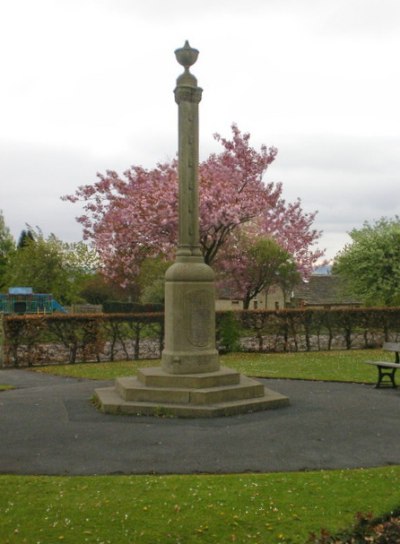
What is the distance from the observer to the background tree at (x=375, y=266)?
116ft

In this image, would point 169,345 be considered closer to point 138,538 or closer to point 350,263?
point 138,538

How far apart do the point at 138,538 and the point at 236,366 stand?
12.1 m

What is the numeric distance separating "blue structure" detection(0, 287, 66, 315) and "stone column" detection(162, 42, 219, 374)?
26718mm

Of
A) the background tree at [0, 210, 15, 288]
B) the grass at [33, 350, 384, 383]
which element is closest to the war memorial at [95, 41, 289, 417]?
the grass at [33, 350, 384, 383]

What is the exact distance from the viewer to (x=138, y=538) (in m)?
4.69

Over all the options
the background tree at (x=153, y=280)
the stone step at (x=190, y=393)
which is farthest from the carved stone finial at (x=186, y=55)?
the background tree at (x=153, y=280)

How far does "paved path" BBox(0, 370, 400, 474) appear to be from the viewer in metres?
6.88

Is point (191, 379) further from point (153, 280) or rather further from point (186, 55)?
point (153, 280)

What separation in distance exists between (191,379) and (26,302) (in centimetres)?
2861

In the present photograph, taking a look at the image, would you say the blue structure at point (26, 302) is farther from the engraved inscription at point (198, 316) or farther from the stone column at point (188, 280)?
the engraved inscription at point (198, 316)

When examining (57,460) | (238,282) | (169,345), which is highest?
(238,282)

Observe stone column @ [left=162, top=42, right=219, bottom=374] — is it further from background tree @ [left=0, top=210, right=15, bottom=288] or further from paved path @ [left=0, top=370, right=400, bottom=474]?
background tree @ [left=0, top=210, right=15, bottom=288]

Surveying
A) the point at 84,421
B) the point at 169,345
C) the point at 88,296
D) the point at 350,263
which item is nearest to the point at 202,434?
the point at 84,421

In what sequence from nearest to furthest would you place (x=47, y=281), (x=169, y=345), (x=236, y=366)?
(x=169, y=345) < (x=236, y=366) < (x=47, y=281)
